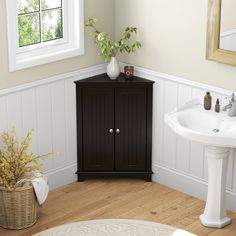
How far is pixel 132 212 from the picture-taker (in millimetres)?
5473

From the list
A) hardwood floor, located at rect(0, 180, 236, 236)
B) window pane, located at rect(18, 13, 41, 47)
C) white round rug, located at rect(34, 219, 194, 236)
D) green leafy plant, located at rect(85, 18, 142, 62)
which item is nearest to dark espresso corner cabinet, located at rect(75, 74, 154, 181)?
hardwood floor, located at rect(0, 180, 236, 236)

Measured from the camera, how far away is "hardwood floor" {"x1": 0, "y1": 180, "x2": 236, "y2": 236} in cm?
529

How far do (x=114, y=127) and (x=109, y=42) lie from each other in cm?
77

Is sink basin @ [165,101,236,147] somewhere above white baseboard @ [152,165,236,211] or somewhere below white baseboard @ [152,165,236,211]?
above

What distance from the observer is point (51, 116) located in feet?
18.7

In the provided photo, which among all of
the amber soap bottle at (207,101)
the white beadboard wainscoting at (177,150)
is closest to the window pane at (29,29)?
the white beadboard wainscoting at (177,150)

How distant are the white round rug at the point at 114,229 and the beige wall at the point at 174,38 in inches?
49.5

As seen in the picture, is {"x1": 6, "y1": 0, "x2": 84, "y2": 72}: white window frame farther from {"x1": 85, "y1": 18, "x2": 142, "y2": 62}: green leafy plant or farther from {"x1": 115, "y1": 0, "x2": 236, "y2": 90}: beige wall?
{"x1": 115, "y1": 0, "x2": 236, "y2": 90}: beige wall

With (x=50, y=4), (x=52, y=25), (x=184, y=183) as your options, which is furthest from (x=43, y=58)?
(x=184, y=183)

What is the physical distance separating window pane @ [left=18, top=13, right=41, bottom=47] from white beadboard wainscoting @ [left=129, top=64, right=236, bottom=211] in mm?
983

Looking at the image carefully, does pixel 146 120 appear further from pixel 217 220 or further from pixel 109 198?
pixel 217 220

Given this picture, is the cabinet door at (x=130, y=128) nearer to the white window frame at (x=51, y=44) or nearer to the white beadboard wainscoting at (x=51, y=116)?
the white beadboard wainscoting at (x=51, y=116)

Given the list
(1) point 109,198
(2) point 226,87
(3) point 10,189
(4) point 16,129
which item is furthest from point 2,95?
(2) point 226,87

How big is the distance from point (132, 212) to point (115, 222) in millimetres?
242
